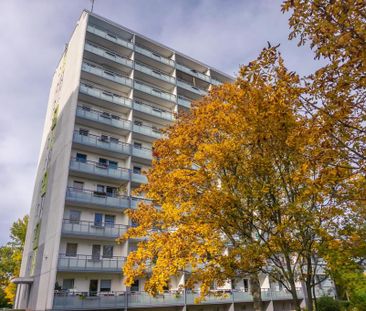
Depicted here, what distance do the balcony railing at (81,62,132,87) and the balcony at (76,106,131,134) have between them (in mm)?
4202

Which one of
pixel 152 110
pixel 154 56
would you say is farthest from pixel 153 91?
pixel 154 56

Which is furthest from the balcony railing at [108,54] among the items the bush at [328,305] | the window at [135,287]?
the bush at [328,305]

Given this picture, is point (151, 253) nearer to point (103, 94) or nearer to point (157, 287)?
point (157, 287)

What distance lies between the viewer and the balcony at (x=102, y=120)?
29891 mm

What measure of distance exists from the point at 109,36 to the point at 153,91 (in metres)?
8.61

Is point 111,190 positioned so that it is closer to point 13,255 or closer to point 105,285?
point 105,285

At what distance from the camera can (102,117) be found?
102ft

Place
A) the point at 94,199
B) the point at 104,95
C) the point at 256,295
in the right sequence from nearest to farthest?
the point at 256,295
the point at 94,199
the point at 104,95

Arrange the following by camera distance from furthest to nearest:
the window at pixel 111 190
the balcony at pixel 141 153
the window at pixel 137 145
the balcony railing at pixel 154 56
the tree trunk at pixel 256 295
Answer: the balcony railing at pixel 154 56 < the window at pixel 137 145 < the balcony at pixel 141 153 < the window at pixel 111 190 < the tree trunk at pixel 256 295

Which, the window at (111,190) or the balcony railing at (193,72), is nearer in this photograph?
the window at (111,190)

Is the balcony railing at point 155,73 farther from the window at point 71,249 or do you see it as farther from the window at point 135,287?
the window at point 135,287

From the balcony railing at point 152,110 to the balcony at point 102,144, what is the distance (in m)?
5.37

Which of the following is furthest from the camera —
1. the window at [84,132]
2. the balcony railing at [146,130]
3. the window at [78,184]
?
the balcony railing at [146,130]

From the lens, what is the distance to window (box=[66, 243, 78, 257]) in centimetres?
2505
